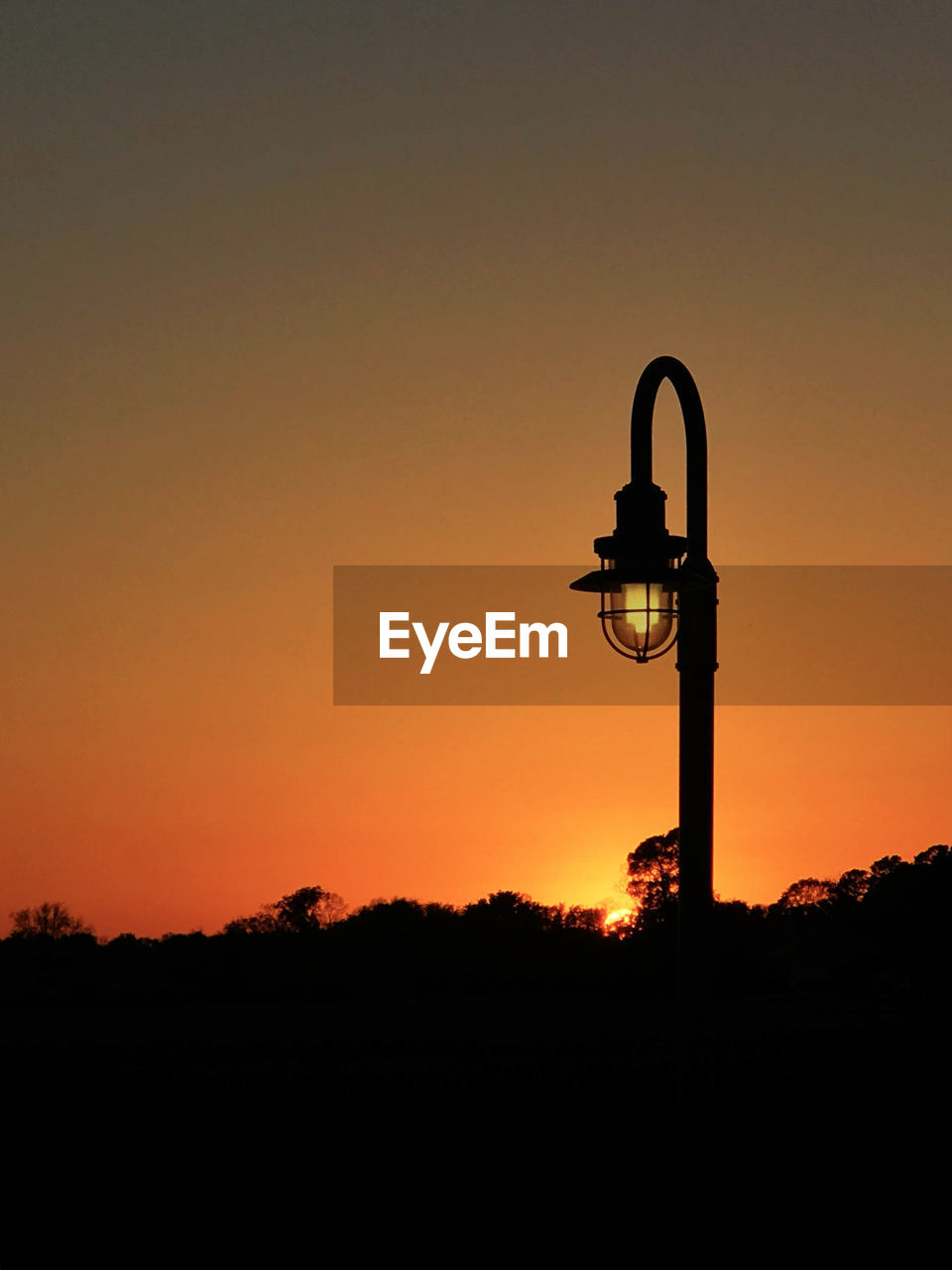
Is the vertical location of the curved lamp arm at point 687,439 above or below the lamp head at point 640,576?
above

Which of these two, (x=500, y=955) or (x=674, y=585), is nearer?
(x=674, y=585)

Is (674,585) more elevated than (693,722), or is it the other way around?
(674,585)

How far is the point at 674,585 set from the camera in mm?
8305

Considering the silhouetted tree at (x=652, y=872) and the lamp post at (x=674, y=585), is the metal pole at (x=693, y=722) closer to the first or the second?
the lamp post at (x=674, y=585)

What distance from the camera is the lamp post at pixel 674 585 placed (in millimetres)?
7898

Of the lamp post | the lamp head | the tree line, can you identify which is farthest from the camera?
the tree line

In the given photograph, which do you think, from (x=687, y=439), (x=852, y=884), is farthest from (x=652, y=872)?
(x=687, y=439)

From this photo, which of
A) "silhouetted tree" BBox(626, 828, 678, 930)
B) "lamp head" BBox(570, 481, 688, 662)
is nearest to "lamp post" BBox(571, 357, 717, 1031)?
"lamp head" BBox(570, 481, 688, 662)

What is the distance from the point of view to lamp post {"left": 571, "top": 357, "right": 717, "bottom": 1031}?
7898mm

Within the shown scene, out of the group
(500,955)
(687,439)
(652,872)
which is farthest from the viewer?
(652,872)

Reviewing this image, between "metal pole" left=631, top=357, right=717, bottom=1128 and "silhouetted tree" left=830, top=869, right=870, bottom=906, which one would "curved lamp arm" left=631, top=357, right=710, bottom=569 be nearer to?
"metal pole" left=631, top=357, right=717, bottom=1128

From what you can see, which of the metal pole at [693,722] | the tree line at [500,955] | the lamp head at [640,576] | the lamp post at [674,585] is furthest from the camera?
the tree line at [500,955]

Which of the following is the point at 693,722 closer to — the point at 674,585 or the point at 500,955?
the point at 674,585

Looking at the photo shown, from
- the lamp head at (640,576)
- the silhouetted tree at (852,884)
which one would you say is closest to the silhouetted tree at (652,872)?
the silhouetted tree at (852,884)
